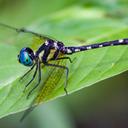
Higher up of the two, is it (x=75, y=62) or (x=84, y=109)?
(x=75, y=62)

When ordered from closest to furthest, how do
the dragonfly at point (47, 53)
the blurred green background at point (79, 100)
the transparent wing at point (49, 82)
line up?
1. the transparent wing at point (49, 82)
2. the dragonfly at point (47, 53)
3. the blurred green background at point (79, 100)

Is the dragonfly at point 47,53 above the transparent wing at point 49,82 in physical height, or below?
above

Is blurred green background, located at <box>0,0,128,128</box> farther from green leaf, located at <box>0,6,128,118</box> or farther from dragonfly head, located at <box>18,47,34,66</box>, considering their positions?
dragonfly head, located at <box>18,47,34,66</box>

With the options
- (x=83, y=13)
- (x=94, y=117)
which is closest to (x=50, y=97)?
(x=83, y=13)

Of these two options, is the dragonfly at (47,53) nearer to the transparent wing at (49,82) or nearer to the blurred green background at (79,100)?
the transparent wing at (49,82)

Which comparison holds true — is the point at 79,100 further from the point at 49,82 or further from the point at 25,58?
the point at 49,82

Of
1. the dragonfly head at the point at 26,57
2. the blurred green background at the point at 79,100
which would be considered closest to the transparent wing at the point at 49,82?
the dragonfly head at the point at 26,57

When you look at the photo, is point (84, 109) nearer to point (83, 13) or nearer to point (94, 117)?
point (94, 117)
